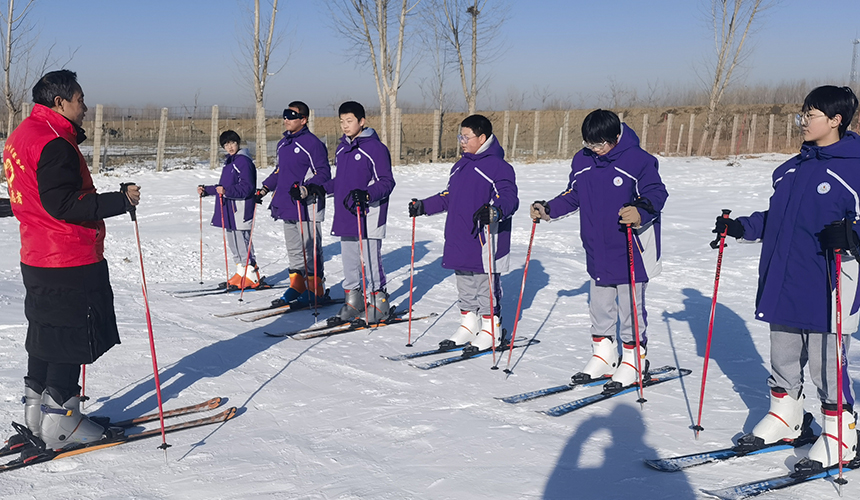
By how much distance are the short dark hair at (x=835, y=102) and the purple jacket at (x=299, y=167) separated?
15.4 feet

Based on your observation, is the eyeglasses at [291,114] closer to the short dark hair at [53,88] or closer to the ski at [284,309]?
the ski at [284,309]

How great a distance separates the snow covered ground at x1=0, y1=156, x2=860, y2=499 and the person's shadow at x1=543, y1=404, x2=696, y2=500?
0.03ft

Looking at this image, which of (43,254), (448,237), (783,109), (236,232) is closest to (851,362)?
(448,237)

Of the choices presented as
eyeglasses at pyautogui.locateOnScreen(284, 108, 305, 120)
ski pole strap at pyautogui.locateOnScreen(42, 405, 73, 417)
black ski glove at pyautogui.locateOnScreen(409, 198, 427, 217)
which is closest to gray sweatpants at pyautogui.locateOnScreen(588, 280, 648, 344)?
black ski glove at pyautogui.locateOnScreen(409, 198, 427, 217)

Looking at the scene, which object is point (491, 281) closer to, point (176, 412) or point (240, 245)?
point (176, 412)

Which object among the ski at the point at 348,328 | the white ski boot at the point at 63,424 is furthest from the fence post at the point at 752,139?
the white ski boot at the point at 63,424

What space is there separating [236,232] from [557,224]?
6028 mm

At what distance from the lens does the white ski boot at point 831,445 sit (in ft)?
10.9

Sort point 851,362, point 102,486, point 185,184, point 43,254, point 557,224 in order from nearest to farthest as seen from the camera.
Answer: point 102,486 < point 43,254 < point 851,362 < point 557,224 < point 185,184

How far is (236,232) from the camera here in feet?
26.4

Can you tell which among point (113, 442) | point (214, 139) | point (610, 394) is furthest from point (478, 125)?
point (214, 139)

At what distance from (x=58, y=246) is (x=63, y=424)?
2.98 ft

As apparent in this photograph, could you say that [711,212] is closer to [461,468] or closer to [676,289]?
[676,289]

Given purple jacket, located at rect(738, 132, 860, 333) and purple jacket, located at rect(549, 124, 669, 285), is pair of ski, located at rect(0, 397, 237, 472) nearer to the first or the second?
purple jacket, located at rect(549, 124, 669, 285)
